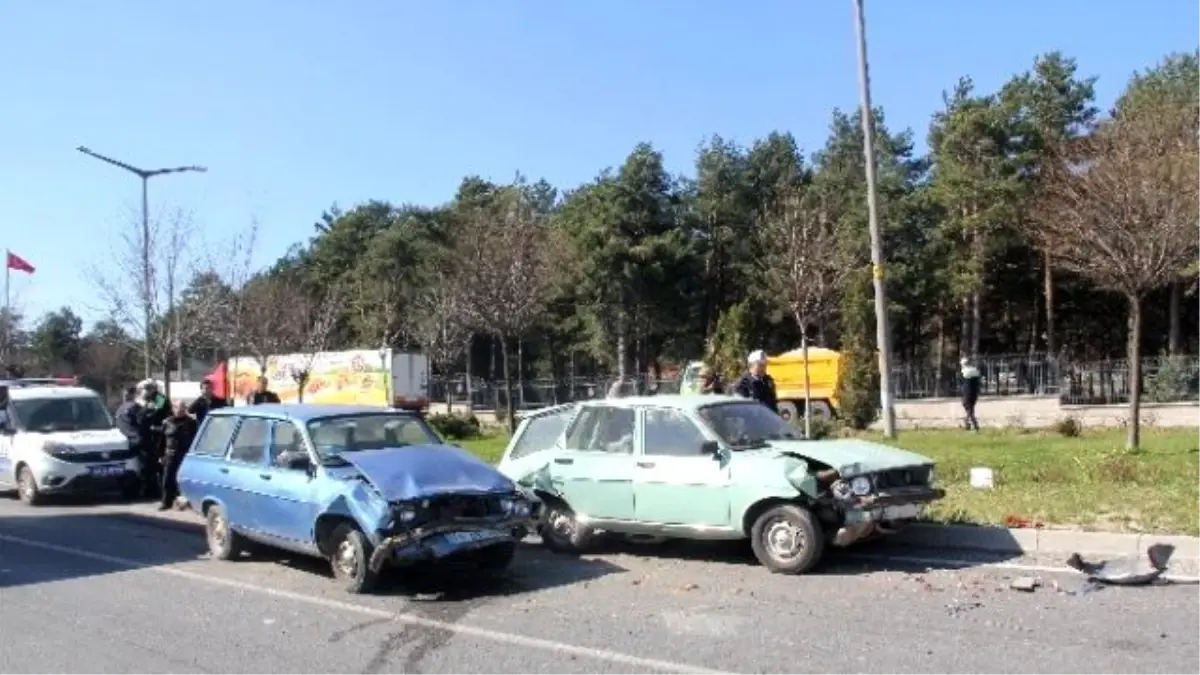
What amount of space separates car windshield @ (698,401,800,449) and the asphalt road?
1096 mm

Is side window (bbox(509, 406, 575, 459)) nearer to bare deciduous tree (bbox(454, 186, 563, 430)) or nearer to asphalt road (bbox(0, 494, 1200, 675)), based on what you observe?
asphalt road (bbox(0, 494, 1200, 675))

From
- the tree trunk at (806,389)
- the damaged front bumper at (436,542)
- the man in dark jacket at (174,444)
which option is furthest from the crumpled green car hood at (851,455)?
the man in dark jacket at (174,444)

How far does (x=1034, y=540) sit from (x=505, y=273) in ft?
84.8

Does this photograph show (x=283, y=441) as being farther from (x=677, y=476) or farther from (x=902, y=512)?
(x=902, y=512)

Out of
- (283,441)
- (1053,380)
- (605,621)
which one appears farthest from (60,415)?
(1053,380)

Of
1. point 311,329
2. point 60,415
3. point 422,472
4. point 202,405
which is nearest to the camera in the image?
point 422,472

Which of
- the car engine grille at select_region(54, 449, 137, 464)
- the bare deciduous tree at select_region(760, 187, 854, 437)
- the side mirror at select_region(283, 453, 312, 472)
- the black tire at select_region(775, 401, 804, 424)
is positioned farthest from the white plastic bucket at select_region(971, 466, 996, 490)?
the black tire at select_region(775, 401, 804, 424)

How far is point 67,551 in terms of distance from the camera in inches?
493

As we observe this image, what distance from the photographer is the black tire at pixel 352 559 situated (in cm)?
937

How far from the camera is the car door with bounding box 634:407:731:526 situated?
33.4 ft

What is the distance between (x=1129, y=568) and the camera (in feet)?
29.9

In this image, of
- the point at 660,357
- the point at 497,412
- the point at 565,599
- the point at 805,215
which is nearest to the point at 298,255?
the point at 660,357

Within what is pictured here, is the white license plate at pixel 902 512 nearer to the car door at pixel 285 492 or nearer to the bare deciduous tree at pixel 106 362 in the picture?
the car door at pixel 285 492

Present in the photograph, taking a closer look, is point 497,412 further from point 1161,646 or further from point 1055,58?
point 1161,646
